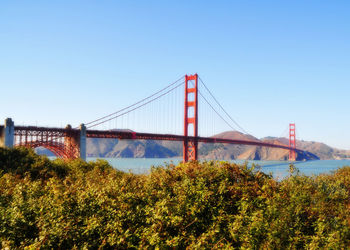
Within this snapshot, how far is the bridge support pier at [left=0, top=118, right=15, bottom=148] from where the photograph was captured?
43737mm

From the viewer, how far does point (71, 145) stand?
55.0 meters

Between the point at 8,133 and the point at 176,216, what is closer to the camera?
the point at 176,216

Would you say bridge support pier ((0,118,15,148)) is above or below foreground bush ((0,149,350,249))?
above

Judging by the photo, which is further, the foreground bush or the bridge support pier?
the bridge support pier

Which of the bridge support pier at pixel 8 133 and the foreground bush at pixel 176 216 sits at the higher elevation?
the bridge support pier at pixel 8 133

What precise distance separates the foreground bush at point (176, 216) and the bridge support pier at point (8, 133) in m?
35.6

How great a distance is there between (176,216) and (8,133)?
4385 centimetres

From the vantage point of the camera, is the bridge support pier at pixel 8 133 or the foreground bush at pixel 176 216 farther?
the bridge support pier at pixel 8 133

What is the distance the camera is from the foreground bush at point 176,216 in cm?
727

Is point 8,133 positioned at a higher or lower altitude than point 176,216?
higher

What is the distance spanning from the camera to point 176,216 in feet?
26.5

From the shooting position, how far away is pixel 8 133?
4431cm

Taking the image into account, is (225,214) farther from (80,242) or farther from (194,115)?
(194,115)

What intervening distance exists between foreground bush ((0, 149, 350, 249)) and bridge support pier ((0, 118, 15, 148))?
A: 117ft
